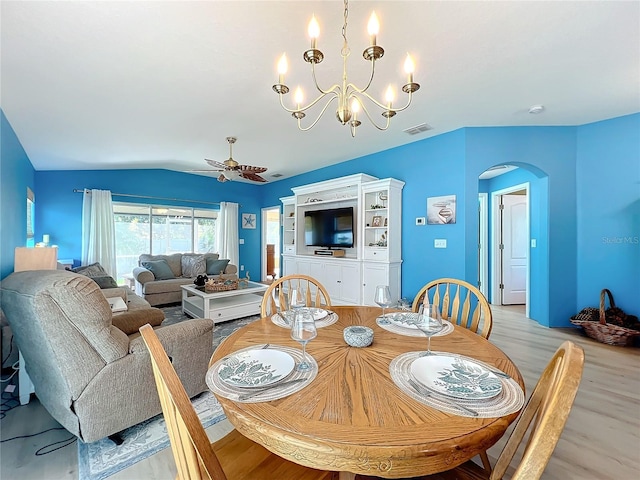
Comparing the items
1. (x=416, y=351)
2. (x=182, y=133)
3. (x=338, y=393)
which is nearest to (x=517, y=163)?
(x=416, y=351)

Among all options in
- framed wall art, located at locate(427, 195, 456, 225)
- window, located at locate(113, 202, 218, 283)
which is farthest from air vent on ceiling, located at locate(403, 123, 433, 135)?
window, located at locate(113, 202, 218, 283)

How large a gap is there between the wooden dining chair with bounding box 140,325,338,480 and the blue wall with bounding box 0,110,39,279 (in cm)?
269

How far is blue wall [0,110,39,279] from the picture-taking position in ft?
7.63

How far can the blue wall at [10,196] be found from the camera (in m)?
2.33

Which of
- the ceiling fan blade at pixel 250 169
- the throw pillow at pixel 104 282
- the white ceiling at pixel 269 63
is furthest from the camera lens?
the ceiling fan blade at pixel 250 169

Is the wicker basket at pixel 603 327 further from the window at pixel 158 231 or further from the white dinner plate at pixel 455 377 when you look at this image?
the window at pixel 158 231

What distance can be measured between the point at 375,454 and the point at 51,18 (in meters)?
2.53

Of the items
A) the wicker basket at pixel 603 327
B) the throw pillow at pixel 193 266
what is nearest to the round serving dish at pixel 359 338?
the wicker basket at pixel 603 327

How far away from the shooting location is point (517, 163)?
11.3 ft

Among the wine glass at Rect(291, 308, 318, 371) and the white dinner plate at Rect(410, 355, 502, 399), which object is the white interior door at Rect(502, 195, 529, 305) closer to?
the white dinner plate at Rect(410, 355, 502, 399)

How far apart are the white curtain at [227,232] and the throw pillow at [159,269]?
1423 mm

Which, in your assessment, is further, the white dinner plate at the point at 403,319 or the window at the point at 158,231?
the window at the point at 158,231

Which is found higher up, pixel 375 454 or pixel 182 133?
pixel 182 133

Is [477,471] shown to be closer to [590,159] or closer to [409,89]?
[409,89]
